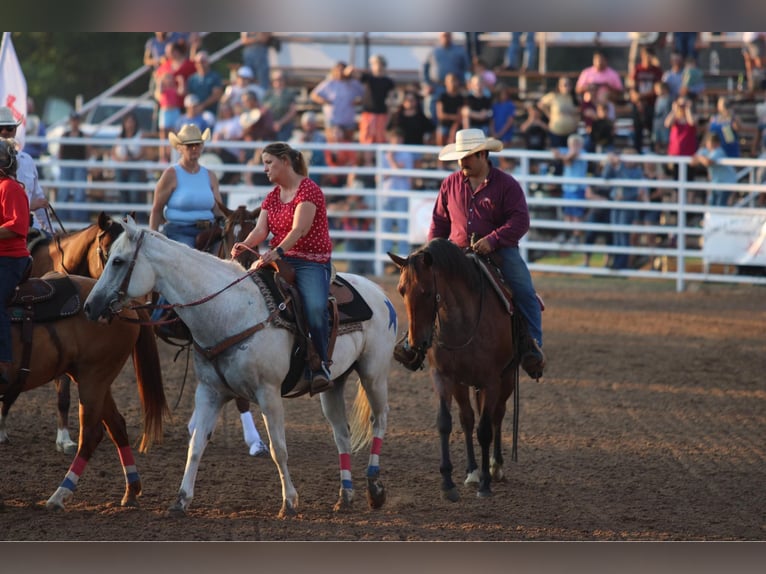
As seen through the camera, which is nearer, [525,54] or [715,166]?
[715,166]

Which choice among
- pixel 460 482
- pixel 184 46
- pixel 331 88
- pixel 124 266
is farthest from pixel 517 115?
pixel 124 266

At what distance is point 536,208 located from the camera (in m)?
19.2

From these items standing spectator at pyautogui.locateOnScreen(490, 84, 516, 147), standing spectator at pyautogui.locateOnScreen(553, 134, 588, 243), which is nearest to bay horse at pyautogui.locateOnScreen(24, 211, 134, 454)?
standing spectator at pyautogui.locateOnScreen(553, 134, 588, 243)

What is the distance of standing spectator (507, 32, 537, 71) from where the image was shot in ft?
74.2

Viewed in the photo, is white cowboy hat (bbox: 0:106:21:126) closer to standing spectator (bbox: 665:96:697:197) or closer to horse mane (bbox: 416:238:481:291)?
horse mane (bbox: 416:238:481:291)

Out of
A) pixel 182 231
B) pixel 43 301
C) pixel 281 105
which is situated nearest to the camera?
pixel 43 301

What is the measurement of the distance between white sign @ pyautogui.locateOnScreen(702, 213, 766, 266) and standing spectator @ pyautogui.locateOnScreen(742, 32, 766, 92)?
4.28 m

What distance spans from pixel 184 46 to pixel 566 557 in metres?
17.0

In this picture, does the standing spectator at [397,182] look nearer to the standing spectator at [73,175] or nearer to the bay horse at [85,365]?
the standing spectator at [73,175]

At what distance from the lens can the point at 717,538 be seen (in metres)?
7.01

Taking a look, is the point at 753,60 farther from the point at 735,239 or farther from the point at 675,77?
the point at 735,239

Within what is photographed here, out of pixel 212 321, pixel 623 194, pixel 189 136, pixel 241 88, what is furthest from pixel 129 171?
pixel 212 321

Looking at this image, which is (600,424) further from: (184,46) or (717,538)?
(184,46)

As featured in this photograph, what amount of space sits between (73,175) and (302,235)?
14.5 m
